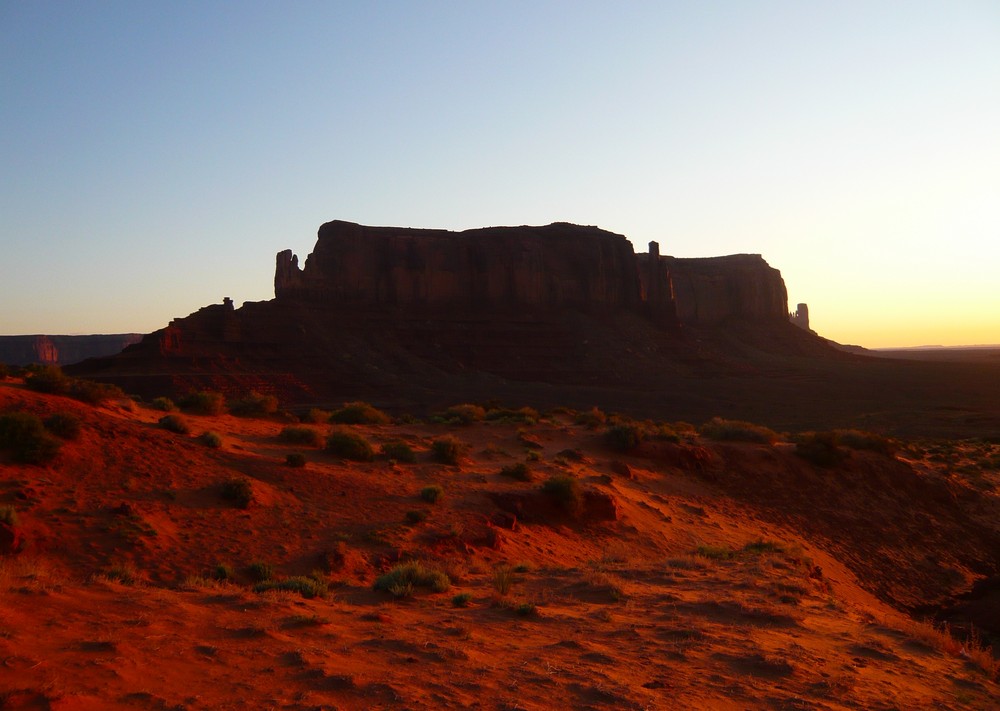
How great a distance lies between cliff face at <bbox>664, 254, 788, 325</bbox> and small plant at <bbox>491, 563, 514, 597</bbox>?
114m

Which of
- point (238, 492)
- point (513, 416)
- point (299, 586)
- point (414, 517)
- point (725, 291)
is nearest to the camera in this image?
point (299, 586)

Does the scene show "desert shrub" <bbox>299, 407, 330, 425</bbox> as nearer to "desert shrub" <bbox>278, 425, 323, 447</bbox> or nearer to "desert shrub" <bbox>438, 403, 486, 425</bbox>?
"desert shrub" <bbox>438, 403, 486, 425</bbox>

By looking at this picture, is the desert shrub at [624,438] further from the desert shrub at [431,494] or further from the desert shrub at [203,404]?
the desert shrub at [203,404]

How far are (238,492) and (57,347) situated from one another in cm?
13444

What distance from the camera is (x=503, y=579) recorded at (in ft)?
36.2

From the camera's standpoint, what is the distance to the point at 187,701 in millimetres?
5766

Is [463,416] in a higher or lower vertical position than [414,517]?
higher

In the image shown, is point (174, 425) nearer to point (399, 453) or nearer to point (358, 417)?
point (399, 453)

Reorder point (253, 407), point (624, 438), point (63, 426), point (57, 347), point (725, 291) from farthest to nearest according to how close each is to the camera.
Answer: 1. point (725, 291)
2. point (57, 347)
3. point (624, 438)
4. point (253, 407)
5. point (63, 426)

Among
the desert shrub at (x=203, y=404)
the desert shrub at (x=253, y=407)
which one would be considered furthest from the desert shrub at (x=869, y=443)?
the desert shrub at (x=203, y=404)

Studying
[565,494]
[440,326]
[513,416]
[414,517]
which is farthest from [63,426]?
[440,326]

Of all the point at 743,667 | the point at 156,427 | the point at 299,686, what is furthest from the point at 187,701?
the point at 156,427

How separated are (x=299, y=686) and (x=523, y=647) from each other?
103 inches

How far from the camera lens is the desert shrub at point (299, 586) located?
9.66 metres
